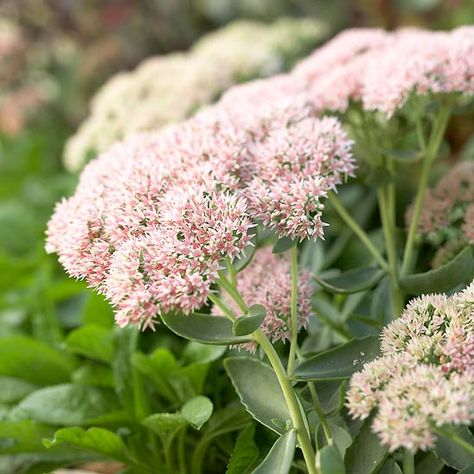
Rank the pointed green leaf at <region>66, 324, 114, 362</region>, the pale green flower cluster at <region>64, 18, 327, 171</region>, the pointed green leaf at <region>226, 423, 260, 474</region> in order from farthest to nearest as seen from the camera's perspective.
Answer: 1. the pale green flower cluster at <region>64, 18, 327, 171</region>
2. the pointed green leaf at <region>66, 324, 114, 362</region>
3. the pointed green leaf at <region>226, 423, 260, 474</region>

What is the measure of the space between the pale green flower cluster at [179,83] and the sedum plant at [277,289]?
0.27 m

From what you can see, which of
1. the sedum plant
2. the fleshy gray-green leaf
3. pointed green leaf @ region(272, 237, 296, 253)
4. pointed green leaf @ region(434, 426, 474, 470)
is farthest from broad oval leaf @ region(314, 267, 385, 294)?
the fleshy gray-green leaf

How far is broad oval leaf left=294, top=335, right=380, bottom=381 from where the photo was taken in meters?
0.72

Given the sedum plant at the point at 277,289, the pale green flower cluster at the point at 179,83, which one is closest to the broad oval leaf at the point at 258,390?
the sedum plant at the point at 277,289

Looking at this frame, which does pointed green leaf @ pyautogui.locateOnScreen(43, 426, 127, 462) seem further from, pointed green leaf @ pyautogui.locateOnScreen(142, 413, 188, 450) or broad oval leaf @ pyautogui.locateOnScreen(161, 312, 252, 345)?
broad oval leaf @ pyautogui.locateOnScreen(161, 312, 252, 345)

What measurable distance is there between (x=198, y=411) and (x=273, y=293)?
0.15 m

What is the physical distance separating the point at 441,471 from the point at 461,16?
125 centimetres

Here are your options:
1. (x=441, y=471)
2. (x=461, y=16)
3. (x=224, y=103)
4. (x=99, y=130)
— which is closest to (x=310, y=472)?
(x=441, y=471)

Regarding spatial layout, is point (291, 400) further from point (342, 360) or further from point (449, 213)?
point (449, 213)

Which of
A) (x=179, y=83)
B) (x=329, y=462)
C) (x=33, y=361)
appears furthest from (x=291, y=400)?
(x=179, y=83)

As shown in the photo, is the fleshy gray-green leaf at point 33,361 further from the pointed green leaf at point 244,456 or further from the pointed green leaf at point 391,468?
the pointed green leaf at point 391,468

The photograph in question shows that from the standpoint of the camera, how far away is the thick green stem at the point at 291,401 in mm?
683

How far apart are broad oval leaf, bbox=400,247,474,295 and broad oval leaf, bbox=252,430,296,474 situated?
0.24 meters

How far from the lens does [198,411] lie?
0.81m
